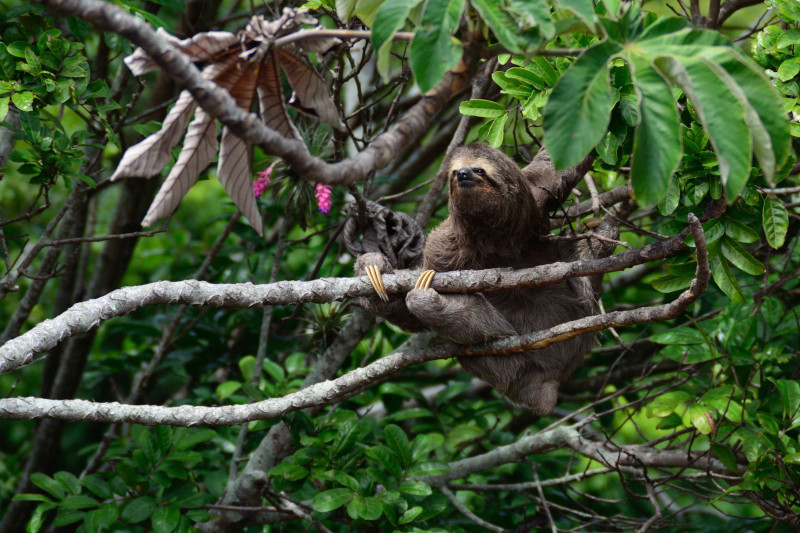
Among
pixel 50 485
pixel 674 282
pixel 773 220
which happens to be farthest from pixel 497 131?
pixel 50 485

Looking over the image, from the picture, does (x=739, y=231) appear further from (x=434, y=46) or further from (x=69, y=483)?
(x=69, y=483)

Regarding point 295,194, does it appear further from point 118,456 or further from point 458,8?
point 458,8

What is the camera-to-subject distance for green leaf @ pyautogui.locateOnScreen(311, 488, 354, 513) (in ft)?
13.8

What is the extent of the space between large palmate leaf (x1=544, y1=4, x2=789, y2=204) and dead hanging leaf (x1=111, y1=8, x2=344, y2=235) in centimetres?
80

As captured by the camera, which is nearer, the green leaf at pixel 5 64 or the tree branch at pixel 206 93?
the tree branch at pixel 206 93

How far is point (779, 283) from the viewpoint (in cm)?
518

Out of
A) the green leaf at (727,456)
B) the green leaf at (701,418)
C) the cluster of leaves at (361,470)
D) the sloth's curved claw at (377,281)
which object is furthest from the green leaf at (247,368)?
the green leaf at (727,456)

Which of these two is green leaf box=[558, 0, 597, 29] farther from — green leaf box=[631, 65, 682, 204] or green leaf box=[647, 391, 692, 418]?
green leaf box=[647, 391, 692, 418]

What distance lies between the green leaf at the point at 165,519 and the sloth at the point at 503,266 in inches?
69.7

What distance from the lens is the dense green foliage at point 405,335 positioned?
2031 millimetres

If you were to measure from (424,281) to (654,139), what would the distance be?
216 cm

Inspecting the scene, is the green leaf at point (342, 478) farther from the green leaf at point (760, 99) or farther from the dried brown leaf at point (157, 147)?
the green leaf at point (760, 99)

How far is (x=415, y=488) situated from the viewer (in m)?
4.40

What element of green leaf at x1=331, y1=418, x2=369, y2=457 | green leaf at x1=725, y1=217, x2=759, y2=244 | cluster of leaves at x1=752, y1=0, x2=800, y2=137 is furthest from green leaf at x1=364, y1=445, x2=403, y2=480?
cluster of leaves at x1=752, y1=0, x2=800, y2=137
